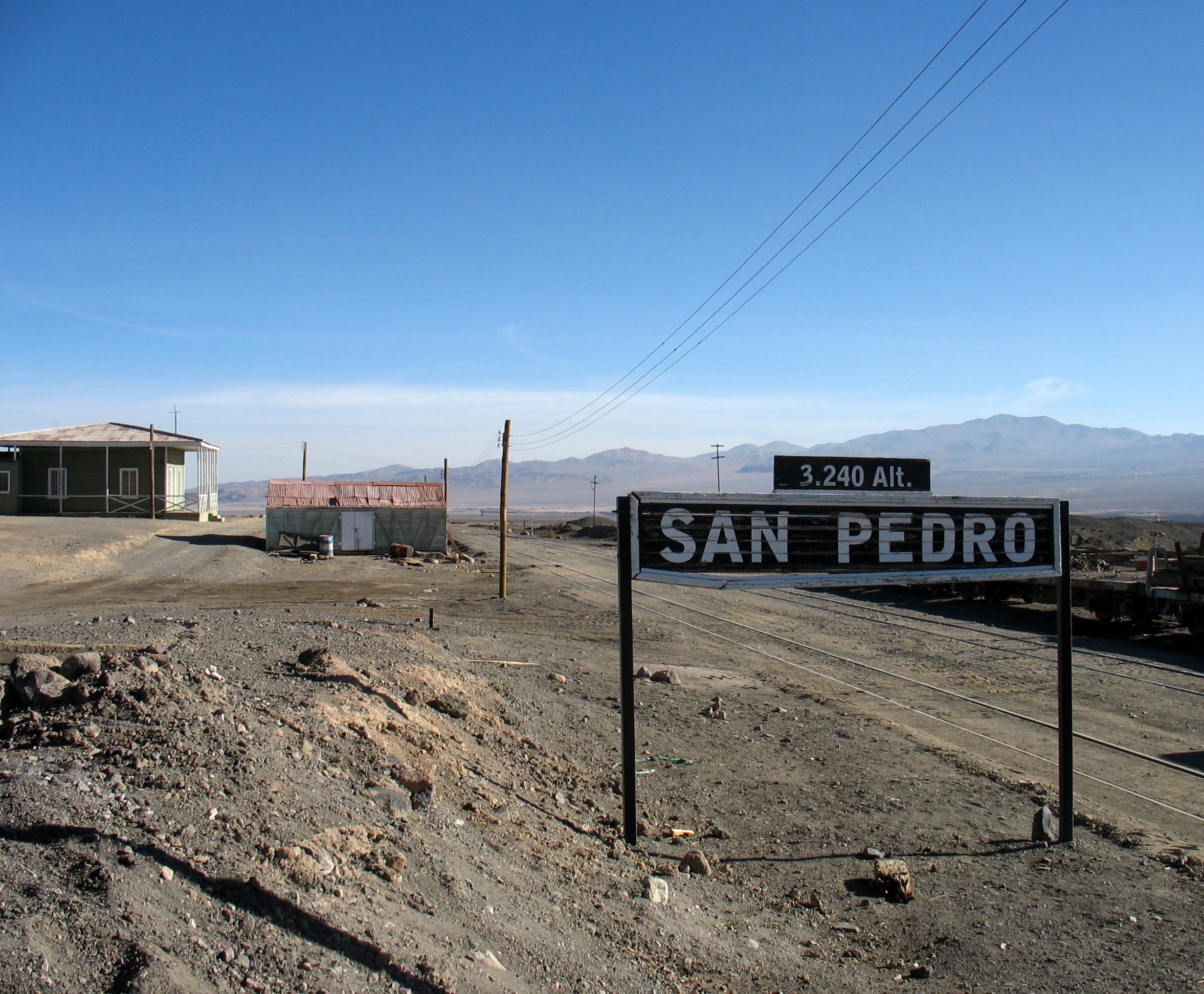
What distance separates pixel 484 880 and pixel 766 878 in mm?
2259

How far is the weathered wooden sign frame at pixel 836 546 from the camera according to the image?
657 centimetres

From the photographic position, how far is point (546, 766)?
7938 mm

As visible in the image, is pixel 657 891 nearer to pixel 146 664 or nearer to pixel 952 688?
pixel 146 664

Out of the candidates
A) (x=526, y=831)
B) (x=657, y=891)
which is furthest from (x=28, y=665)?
(x=657, y=891)

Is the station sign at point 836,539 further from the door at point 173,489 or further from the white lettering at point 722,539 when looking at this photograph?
the door at point 173,489

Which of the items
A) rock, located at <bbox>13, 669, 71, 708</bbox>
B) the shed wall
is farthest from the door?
rock, located at <bbox>13, 669, 71, 708</bbox>

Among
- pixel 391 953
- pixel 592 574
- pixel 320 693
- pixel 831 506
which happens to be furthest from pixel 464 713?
pixel 592 574

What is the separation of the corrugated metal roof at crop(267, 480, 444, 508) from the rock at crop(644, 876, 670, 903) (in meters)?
35.1

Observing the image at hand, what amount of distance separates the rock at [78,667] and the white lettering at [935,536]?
6.54 m

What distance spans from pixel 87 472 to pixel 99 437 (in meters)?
1.85

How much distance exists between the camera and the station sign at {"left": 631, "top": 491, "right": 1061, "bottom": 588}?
6672 millimetres

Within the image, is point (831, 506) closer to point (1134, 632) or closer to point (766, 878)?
point (766, 878)

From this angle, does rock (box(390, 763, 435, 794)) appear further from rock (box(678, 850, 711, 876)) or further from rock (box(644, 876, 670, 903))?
rock (box(678, 850, 711, 876))

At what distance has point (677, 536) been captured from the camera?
6.71 meters
